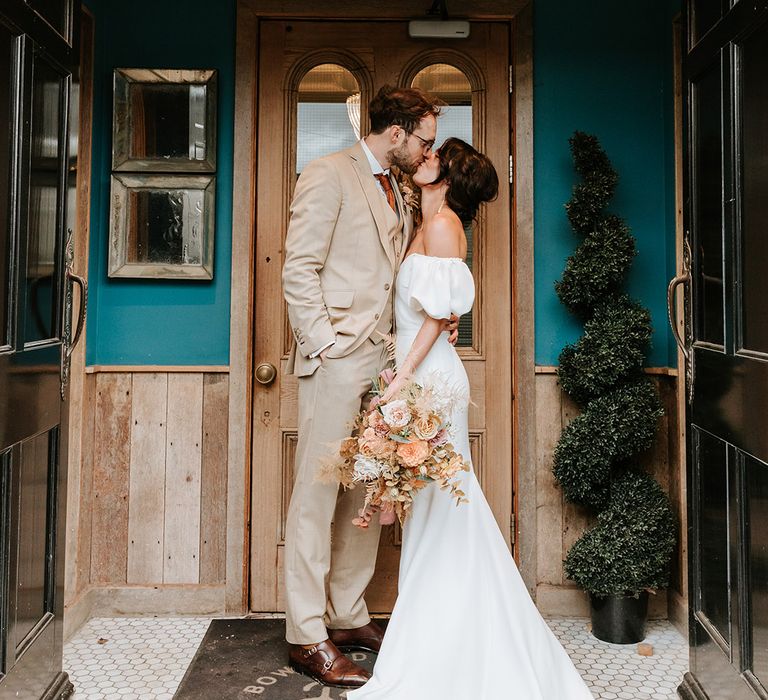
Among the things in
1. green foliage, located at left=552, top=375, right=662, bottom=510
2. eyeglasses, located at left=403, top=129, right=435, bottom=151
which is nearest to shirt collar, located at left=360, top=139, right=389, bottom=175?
eyeglasses, located at left=403, top=129, right=435, bottom=151

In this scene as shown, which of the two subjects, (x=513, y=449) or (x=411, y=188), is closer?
(x=411, y=188)

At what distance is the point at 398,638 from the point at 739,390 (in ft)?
4.03

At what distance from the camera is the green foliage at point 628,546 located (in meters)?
2.72

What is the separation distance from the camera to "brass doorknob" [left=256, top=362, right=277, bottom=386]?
3.05 metres

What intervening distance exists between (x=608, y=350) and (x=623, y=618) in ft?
3.36

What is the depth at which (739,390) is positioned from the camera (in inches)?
76.1

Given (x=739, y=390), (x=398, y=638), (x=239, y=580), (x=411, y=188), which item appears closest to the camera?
(x=739, y=390)

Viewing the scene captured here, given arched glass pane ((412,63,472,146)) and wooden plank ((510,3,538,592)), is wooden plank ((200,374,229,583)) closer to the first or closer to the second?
wooden plank ((510,3,538,592))

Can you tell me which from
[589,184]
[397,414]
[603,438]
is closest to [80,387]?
[397,414]

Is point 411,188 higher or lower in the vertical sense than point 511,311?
higher

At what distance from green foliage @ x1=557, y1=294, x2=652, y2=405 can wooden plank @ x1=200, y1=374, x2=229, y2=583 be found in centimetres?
143

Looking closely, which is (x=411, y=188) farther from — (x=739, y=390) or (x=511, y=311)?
(x=739, y=390)

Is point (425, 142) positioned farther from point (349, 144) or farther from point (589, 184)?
point (589, 184)

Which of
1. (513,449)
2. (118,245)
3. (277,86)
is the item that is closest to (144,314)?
(118,245)
